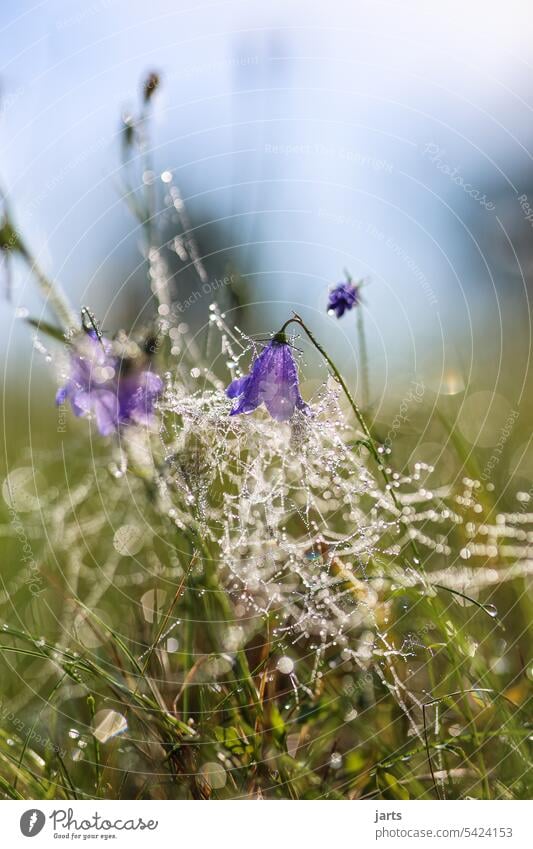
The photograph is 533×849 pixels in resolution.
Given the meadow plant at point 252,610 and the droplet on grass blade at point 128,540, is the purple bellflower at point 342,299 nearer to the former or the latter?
the meadow plant at point 252,610

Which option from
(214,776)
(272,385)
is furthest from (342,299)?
(214,776)

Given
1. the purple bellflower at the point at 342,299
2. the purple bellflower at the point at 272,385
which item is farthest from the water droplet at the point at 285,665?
the purple bellflower at the point at 342,299

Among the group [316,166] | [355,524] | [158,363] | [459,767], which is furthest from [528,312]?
[459,767]

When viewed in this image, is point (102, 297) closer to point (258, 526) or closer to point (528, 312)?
point (258, 526)

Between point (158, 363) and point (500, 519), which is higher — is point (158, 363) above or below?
above

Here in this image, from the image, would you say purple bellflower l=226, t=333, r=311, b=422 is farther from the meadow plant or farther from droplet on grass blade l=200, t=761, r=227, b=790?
droplet on grass blade l=200, t=761, r=227, b=790
